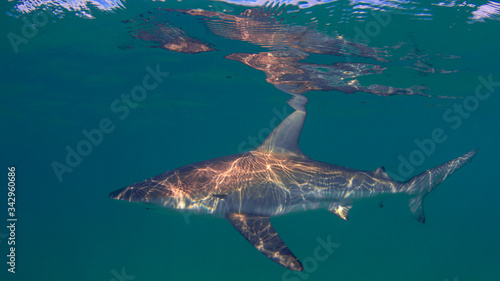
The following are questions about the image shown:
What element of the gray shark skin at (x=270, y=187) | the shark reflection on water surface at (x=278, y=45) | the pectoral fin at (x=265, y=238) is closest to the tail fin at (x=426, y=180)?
the gray shark skin at (x=270, y=187)

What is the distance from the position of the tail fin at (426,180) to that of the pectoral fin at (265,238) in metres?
4.54

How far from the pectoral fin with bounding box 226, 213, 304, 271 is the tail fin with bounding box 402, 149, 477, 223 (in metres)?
4.54

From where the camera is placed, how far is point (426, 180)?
26.4 ft

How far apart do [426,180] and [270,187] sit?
→ 4.74 metres

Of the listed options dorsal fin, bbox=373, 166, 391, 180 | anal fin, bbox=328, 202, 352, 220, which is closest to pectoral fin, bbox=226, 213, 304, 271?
anal fin, bbox=328, 202, 352, 220

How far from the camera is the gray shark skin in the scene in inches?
230

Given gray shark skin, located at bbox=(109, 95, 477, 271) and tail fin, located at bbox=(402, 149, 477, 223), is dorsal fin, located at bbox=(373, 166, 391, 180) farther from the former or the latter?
tail fin, located at bbox=(402, 149, 477, 223)

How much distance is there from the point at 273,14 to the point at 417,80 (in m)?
11.6

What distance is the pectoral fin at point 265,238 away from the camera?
484 cm

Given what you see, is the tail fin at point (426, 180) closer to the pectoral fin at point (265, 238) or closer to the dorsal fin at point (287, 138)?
the dorsal fin at point (287, 138)

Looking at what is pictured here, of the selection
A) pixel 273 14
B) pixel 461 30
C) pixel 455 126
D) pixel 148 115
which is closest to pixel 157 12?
pixel 273 14

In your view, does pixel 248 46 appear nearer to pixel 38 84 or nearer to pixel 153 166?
pixel 38 84

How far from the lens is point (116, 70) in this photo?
1717 centimetres

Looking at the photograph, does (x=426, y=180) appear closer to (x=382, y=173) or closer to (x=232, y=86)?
(x=382, y=173)
